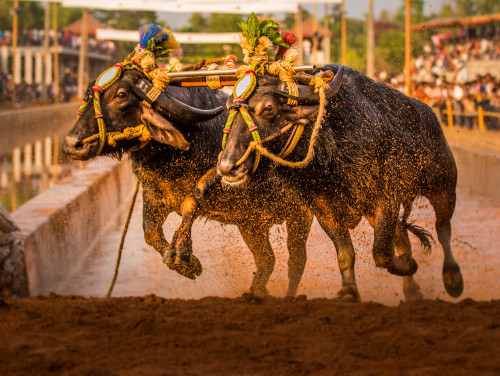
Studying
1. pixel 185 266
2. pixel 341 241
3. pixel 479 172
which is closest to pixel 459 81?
pixel 479 172

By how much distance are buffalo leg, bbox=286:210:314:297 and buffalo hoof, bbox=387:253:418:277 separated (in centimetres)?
81

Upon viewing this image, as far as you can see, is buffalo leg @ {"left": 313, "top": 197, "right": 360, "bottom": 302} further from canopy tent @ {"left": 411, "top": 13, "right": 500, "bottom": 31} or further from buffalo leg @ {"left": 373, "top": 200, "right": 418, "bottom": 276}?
canopy tent @ {"left": 411, "top": 13, "right": 500, "bottom": 31}

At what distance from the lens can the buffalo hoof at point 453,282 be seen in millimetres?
6918

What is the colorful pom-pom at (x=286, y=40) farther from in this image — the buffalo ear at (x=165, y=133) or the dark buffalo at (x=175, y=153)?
the buffalo ear at (x=165, y=133)

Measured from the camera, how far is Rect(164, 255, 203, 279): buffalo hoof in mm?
5469

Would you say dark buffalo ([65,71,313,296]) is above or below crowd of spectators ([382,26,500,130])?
below

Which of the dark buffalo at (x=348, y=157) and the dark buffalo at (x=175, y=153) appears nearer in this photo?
the dark buffalo at (x=348, y=157)

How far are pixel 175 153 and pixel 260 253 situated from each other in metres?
1.26

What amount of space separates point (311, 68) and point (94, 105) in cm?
162

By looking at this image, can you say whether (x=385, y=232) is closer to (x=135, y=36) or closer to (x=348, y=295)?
(x=348, y=295)

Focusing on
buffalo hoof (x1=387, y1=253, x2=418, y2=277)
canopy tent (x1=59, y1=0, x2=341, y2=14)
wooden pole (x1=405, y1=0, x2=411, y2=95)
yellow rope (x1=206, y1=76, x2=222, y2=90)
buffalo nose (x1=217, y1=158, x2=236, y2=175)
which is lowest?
buffalo hoof (x1=387, y1=253, x2=418, y2=277)

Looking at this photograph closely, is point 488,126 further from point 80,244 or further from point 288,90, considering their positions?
point 288,90

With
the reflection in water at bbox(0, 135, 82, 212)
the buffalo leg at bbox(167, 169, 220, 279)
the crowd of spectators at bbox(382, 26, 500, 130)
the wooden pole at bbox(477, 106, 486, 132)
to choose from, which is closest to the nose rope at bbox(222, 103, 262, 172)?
the buffalo leg at bbox(167, 169, 220, 279)

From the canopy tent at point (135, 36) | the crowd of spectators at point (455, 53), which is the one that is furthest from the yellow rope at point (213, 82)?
the canopy tent at point (135, 36)
